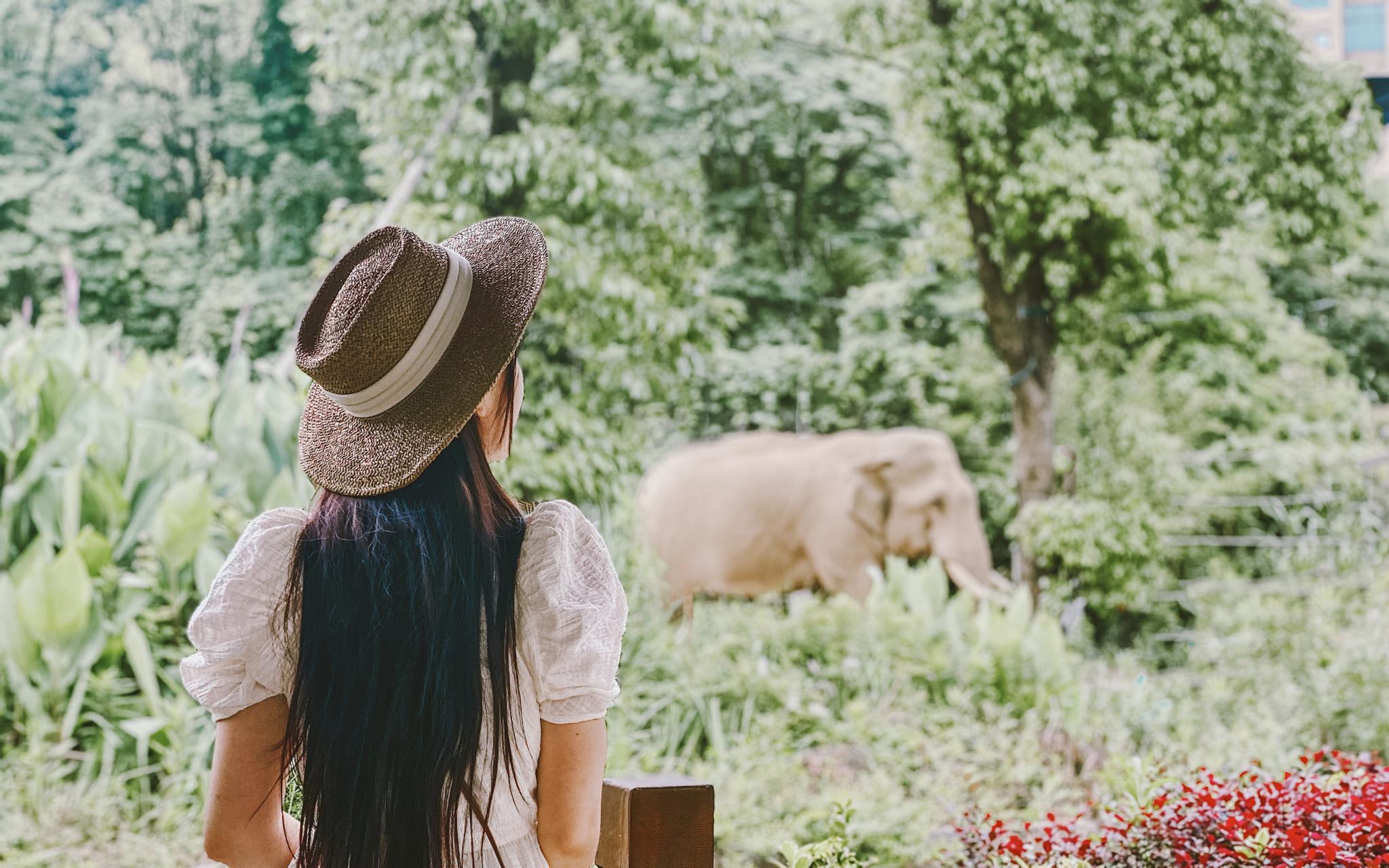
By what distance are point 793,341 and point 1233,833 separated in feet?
31.5

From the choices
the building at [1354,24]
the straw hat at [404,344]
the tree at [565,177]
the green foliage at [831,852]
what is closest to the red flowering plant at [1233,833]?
the green foliage at [831,852]

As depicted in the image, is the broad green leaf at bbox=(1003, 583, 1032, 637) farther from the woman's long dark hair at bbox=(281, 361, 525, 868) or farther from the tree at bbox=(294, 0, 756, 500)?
the woman's long dark hair at bbox=(281, 361, 525, 868)

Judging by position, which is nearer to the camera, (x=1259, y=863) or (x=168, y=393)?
(x=1259, y=863)

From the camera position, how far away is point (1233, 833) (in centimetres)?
155

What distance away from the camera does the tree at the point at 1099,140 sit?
604 centimetres

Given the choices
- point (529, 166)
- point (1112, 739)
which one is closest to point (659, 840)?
point (1112, 739)

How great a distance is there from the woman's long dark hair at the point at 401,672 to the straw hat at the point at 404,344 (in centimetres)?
4

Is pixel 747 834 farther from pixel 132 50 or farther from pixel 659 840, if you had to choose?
pixel 132 50

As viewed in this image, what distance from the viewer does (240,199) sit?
40.2 feet

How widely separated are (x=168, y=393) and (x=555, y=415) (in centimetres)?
134

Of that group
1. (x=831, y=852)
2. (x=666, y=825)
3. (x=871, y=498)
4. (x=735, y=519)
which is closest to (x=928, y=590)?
(x=871, y=498)

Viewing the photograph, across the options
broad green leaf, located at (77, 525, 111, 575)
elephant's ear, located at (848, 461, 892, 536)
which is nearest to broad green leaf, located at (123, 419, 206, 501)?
broad green leaf, located at (77, 525, 111, 575)

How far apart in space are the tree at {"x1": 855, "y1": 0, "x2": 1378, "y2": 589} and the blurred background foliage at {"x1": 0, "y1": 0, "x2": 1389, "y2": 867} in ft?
0.09

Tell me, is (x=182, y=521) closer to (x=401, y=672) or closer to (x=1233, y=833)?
(x=401, y=672)
